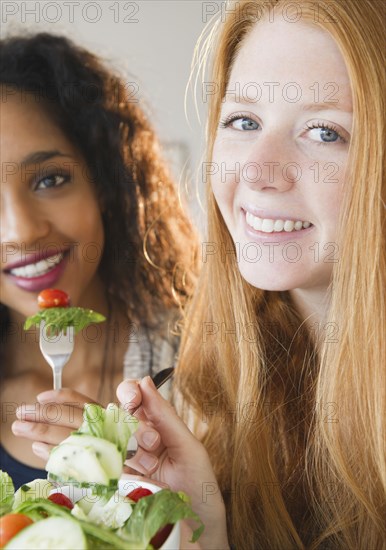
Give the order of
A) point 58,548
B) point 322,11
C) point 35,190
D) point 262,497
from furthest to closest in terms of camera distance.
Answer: point 35,190, point 262,497, point 322,11, point 58,548

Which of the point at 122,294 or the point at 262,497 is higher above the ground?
the point at 122,294

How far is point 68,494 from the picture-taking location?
879mm

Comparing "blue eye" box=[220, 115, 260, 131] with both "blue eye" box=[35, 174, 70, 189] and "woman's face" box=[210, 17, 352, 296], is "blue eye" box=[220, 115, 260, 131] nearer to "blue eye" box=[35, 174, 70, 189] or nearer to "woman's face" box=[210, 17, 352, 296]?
"woman's face" box=[210, 17, 352, 296]

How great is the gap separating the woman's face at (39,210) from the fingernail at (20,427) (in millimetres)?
541

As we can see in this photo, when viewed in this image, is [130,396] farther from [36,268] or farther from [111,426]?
[36,268]

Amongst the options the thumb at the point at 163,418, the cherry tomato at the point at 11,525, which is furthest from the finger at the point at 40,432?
the cherry tomato at the point at 11,525

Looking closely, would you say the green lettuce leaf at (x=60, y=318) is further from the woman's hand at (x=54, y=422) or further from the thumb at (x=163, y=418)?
the thumb at (x=163, y=418)

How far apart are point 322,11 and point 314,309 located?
1.80ft

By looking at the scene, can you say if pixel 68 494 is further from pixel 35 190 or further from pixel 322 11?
pixel 35 190

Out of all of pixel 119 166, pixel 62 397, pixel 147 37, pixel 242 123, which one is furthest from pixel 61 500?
pixel 147 37

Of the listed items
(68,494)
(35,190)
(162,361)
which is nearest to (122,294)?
(162,361)

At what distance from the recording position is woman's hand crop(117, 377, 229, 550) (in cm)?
118

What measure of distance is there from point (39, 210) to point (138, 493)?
1.13 metres

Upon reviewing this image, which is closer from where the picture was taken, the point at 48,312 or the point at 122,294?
the point at 48,312
